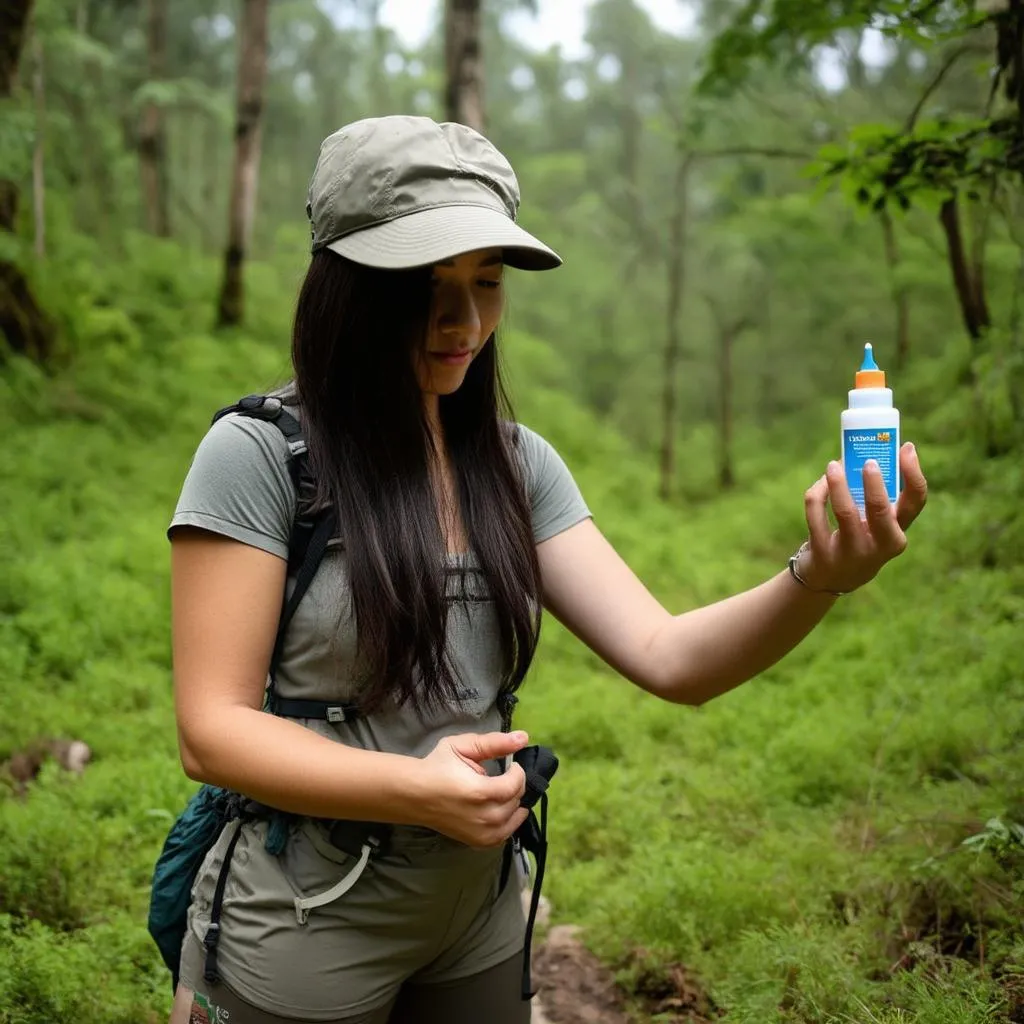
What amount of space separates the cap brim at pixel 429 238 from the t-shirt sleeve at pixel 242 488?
0.33m

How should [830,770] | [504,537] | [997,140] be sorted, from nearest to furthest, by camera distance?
1. [504,537]
2. [997,140]
3. [830,770]

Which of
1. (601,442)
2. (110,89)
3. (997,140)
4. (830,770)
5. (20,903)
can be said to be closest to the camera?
(997,140)

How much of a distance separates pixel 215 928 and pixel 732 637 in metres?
0.99

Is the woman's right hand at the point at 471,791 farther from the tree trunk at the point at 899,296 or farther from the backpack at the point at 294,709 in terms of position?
the tree trunk at the point at 899,296

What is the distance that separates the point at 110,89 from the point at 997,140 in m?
19.1

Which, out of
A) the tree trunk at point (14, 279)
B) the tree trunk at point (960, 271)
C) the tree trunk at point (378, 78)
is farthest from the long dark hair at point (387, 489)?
the tree trunk at point (378, 78)

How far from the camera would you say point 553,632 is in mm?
7129

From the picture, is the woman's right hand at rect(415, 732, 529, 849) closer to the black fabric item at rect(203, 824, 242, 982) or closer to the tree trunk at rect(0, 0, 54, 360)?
the black fabric item at rect(203, 824, 242, 982)

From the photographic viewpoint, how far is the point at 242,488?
1535 millimetres

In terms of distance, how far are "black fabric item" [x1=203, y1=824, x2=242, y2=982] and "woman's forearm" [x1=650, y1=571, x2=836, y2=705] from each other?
0.81m

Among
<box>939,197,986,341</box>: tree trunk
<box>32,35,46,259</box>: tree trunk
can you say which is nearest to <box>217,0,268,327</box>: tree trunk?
<box>32,35,46,259</box>: tree trunk

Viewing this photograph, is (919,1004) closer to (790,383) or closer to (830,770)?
(830,770)

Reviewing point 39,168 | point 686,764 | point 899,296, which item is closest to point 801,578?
point 686,764

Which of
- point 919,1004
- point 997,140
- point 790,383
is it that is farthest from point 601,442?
point 919,1004
